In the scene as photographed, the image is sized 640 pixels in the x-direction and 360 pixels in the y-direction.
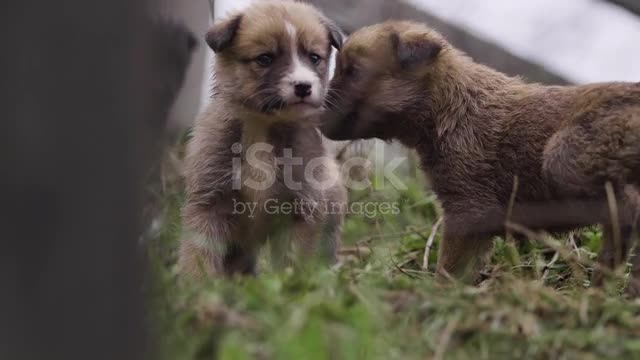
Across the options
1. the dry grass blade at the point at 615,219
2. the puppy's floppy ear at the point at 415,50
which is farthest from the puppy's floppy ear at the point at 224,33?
the dry grass blade at the point at 615,219

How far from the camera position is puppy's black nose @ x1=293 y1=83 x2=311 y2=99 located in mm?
4645

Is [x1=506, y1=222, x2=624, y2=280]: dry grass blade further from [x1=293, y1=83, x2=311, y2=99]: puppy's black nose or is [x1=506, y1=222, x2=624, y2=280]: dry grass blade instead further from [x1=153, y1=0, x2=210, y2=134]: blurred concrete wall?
[x1=153, y1=0, x2=210, y2=134]: blurred concrete wall

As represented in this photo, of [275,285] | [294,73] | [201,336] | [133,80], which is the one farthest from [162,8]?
[294,73]

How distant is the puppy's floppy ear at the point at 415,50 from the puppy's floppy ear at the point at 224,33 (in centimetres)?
95

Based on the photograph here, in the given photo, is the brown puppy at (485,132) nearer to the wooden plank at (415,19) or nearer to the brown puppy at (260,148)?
the brown puppy at (260,148)

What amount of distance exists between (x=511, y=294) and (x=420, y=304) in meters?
0.37

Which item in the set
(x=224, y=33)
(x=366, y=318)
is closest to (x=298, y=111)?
(x=224, y=33)

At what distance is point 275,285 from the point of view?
333 cm

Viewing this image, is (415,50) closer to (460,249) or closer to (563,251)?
(460,249)

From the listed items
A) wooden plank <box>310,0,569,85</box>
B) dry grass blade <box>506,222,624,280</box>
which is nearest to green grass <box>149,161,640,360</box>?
dry grass blade <box>506,222,624,280</box>

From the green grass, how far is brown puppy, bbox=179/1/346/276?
3.20ft

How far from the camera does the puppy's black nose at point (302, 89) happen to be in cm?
464

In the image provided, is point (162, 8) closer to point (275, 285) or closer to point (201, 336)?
point (201, 336)

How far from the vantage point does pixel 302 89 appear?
183 inches
